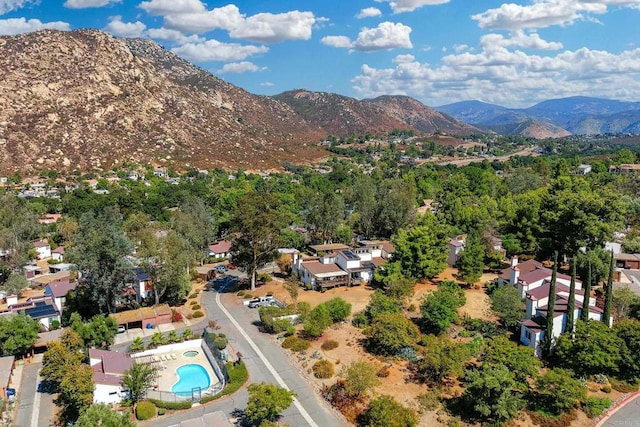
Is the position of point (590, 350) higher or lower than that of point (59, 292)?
lower

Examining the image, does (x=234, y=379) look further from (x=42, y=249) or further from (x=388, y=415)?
(x=42, y=249)

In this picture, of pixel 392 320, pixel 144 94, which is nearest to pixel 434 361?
pixel 392 320

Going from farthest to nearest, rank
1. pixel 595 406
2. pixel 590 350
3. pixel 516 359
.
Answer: pixel 590 350, pixel 516 359, pixel 595 406

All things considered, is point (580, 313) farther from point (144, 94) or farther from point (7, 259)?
point (144, 94)

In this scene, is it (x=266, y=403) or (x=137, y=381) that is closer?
(x=266, y=403)

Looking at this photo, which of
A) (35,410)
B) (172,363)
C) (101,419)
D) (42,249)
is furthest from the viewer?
(42,249)

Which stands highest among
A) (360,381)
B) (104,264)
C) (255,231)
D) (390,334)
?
(255,231)

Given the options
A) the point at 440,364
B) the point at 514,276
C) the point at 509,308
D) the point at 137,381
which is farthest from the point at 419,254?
the point at 137,381

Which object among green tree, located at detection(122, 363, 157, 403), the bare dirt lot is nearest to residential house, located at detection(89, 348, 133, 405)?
green tree, located at detection(122, 363, 157, 403)
